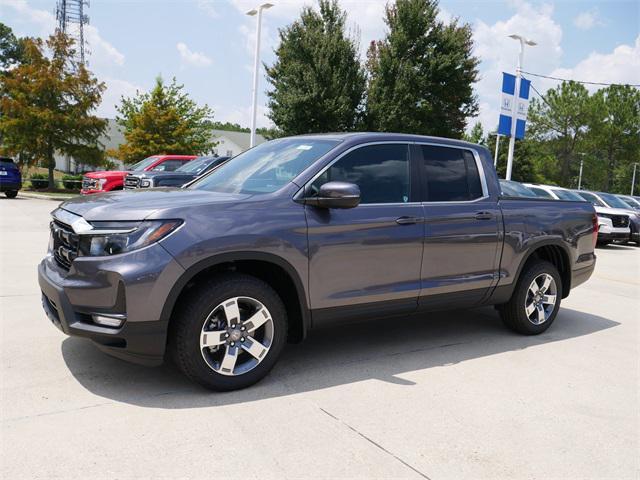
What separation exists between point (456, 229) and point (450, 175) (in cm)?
50

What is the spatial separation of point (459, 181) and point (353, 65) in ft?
87.7

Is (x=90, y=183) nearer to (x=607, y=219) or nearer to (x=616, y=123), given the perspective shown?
(x=607, y=219)

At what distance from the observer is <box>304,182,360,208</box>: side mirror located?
3928 millimetres

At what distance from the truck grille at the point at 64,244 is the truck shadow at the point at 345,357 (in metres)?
0.81

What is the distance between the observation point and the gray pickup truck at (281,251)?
3561 millimetres

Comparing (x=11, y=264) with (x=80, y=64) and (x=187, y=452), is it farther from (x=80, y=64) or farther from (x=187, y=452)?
(x=80, y=64)

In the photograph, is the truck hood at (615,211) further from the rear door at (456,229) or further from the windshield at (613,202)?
Answer: the rear door at (456,229)

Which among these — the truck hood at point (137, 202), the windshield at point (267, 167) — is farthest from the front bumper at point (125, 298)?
the windshield at point (267, 167)

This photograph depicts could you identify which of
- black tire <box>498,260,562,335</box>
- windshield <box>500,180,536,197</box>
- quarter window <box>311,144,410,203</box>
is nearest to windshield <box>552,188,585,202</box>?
windshield <box>500,180,536,197</box>

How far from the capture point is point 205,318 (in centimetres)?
368

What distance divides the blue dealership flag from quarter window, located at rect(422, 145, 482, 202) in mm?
16378

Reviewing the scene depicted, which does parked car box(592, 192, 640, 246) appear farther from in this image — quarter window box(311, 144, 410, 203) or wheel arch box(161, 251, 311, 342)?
wheel arch box(161, 251, 311, 342)

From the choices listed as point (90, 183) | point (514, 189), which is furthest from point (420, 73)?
point (90, 183)

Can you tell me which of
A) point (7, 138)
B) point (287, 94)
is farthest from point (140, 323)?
point (7, 138)
